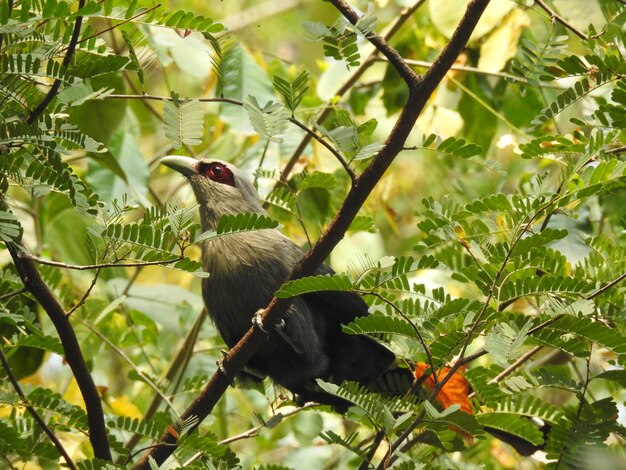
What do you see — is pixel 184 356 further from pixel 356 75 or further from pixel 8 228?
pixel 8 228

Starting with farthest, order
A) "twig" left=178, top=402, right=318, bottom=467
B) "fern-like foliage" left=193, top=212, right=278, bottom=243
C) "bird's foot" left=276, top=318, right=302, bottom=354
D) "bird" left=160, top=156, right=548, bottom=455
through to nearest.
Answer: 1. "bird" left=160, top=156, right=548, bottom=455
2. "bird's foot" left=276, top=318, right=302, bottom=354
3. "twig" left=178, top=402, right=318, bottom=467
4. "fern-like foliage" left=193, top=212, right=278, bottom=243

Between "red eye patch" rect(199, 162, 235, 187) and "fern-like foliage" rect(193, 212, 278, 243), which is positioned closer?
"fern-like foliage" rect(193, 212, 278, 243)

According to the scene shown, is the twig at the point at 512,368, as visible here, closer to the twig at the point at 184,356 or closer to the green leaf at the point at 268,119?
the green leaf at the point at 268,119

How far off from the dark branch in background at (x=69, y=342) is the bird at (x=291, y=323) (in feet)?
3.98

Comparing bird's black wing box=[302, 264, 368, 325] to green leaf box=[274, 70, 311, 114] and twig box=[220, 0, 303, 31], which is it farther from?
twig box=[220, 0, 303, 31]

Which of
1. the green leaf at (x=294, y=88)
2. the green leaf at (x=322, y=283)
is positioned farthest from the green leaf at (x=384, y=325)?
the green leaf at (x=294, y=88)

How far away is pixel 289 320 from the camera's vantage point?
4355mm

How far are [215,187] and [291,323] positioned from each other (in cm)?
117

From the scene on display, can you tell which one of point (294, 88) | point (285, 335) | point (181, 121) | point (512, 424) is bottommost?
point (285, 335)

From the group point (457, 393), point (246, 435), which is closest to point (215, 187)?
point (246, 435)

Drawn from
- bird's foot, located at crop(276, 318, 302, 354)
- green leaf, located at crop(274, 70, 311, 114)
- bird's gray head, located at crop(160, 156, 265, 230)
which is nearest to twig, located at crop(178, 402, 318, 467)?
bird's foot, located at crop(276, 318, 302, 354)

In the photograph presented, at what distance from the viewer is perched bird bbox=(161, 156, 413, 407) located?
14.6 ft

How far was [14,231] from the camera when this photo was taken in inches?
103

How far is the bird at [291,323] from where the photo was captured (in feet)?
14.6
